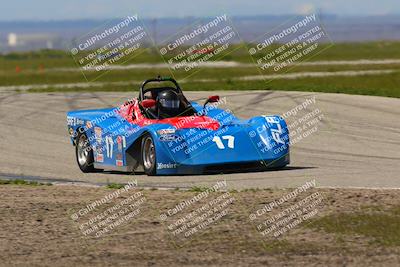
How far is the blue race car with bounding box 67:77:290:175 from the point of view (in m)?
16.0

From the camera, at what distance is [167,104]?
17297mm

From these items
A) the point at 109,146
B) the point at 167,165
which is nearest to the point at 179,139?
the point at 167,165

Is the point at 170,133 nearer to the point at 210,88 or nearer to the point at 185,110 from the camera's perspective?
the point at 185,110

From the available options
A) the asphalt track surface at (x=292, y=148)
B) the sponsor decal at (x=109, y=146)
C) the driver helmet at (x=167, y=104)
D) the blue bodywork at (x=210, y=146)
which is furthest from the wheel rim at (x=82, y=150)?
the driver helmet at (x=167, y=104)

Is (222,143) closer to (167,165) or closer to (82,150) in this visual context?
(167,165)

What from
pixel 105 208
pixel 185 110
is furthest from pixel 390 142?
pixel 105 208

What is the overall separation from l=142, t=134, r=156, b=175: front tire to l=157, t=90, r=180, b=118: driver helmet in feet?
2.91

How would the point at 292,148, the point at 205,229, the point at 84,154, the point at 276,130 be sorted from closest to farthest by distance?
the point at 205,229 → the point at 276,130 → the point at 84,154 → the point at 292,148

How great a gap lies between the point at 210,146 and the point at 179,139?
1.63ft

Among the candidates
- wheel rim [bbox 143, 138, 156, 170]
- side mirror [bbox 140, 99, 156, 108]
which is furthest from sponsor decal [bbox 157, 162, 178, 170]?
side mirror [bbox 140, 99, 156, 108]

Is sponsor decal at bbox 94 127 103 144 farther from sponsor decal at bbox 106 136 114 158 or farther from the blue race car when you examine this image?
sponsor decal at bbox 106 136 114 158

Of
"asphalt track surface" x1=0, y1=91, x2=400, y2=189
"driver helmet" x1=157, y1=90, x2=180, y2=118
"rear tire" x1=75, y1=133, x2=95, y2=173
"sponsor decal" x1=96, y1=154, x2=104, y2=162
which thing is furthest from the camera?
"rear tire" x1=75, y1=133, x2=95, y2=173

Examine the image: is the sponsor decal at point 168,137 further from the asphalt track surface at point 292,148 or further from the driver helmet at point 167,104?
the driver helmet at point 167,104

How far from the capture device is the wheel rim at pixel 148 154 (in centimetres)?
1645
